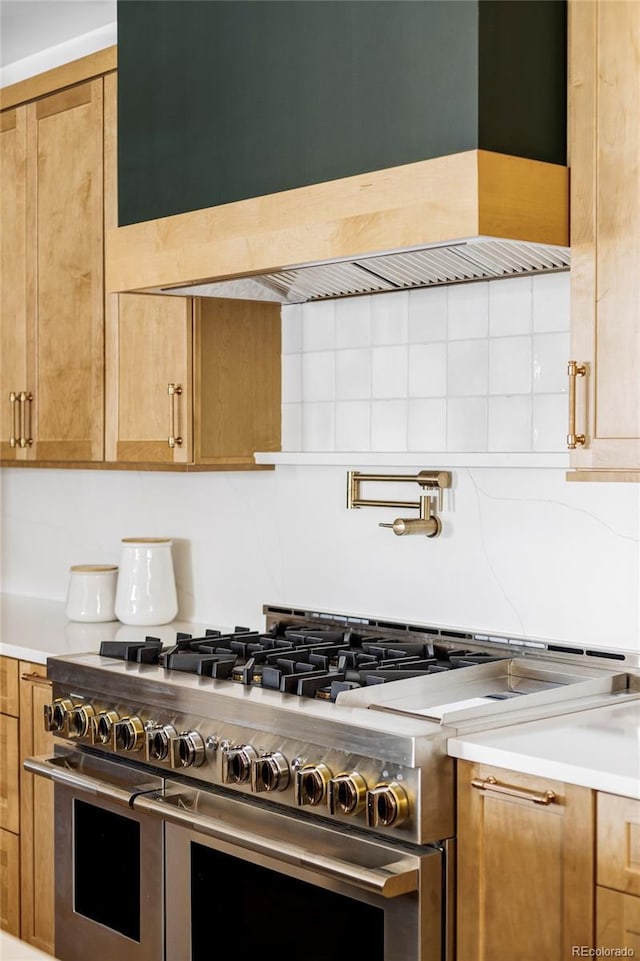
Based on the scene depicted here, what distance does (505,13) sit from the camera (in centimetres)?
209

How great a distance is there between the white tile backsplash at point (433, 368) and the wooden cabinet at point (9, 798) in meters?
1.01

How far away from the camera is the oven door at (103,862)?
7.94ft

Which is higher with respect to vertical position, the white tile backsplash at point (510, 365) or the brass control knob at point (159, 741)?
the white tile backsplash at point (510, 365)

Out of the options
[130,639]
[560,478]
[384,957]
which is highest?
[560,478]

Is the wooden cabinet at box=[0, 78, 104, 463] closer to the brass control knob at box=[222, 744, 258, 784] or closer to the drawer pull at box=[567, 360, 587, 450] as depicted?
the brass control knob at box=[222, 744, 258, 784]

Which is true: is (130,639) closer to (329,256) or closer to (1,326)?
A: (1,326)

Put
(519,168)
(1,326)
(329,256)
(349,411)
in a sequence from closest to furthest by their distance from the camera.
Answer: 1. (519,168)
2. (329,256)
3. (349,411)
4. (1,326)

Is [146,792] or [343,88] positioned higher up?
[343,88]

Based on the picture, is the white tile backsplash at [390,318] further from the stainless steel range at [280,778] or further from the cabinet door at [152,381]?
the stainless steel range at [280,778]

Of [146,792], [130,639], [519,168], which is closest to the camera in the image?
[519,168]

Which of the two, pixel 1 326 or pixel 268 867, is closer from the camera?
pixel 268 867

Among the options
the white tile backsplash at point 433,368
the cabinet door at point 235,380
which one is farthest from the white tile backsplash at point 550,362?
the cabinet door at point 235,380

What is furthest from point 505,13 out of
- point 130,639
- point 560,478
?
point 130,639

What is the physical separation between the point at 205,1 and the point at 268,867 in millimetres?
1881
